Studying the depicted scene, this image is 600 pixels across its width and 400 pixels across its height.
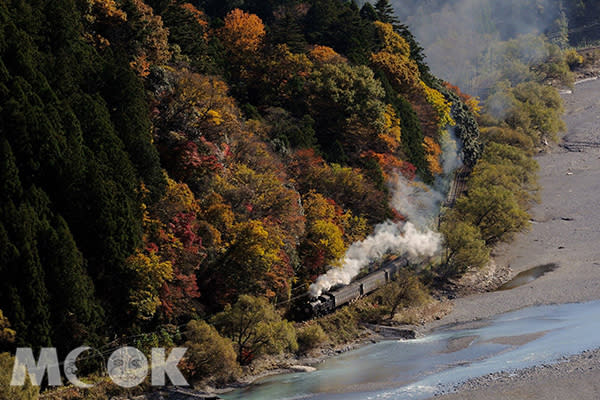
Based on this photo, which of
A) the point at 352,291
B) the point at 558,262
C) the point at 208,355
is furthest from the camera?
the point at 558,262

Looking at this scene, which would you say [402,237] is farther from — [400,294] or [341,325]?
[341,325]

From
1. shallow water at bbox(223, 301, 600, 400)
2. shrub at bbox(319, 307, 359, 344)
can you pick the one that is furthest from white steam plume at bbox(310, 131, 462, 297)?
shallow water at bbox(223, 301, 600, 400)

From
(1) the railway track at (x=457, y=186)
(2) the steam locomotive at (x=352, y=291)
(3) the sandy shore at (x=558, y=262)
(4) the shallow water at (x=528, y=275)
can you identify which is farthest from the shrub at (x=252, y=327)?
(1) the railway track at (x=457, y=186)

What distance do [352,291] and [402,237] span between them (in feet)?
36.5

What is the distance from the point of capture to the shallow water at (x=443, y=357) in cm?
5231

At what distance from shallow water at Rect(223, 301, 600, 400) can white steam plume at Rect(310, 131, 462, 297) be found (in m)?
7.35

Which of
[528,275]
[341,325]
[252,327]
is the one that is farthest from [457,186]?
[252,327]

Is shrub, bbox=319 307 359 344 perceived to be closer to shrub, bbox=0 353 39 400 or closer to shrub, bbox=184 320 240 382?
shrub, bbox=184 320 240 382

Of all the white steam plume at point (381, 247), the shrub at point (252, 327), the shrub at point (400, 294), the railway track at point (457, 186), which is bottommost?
the shrub at point (252, 327)

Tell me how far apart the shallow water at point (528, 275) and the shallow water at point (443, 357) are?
7.08m

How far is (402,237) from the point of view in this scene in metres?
75.7

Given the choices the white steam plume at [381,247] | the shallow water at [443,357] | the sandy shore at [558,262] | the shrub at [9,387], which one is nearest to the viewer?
the shrub at [9,387]

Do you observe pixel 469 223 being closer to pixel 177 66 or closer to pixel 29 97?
pixel 177 66

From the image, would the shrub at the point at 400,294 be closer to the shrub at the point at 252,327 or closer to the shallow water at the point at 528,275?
the shallow water at the point at 528,275
